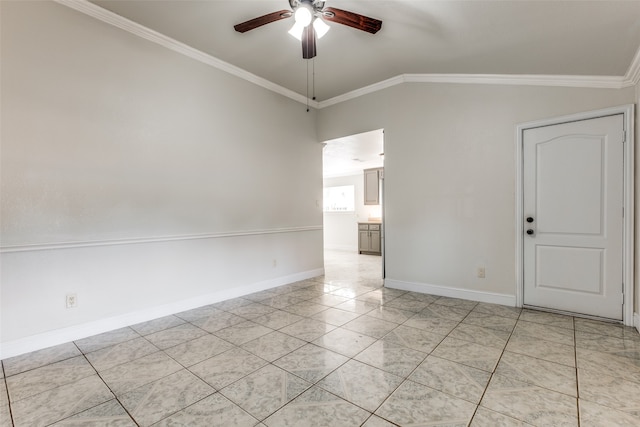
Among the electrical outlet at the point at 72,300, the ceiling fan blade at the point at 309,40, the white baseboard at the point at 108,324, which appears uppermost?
the ceiling fan blade at the point at 309,40

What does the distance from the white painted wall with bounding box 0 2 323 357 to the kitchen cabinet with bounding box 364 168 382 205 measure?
14.3 feet

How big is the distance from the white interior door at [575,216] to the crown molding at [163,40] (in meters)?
3.44

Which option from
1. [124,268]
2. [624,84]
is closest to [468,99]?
[624,84]

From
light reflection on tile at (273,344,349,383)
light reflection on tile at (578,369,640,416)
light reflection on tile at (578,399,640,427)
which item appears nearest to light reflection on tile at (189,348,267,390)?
light reflection on tile at (273,344,349,383)

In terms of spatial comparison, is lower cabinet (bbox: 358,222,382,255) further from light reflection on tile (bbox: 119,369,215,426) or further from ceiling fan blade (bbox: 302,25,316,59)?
light reflection on tile (bbox: 119,369,215,426)

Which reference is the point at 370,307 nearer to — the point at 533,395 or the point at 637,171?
the point at 533,395

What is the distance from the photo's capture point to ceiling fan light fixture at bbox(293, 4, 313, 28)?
2055mm

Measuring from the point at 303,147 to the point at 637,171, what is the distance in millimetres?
3965

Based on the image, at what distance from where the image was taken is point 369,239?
7.72m

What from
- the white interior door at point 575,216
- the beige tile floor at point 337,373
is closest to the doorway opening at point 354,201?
the white interior door at point 575,216

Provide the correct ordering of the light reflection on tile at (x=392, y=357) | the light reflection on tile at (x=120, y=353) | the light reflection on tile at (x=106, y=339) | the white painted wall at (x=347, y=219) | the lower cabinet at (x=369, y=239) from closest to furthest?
the light reflection on tile at (x=392, y=357)
the light reflection on tile at (x=120, y=353)
the light reflection on tile at (x=106, y=339)
the lower cabinet at (x=369, y=239)
the white painted wall at (x=347, y=219)

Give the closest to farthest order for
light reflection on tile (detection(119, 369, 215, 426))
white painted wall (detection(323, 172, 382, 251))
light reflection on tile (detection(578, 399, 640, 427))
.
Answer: light reflection on tile (detection(578, 399, 640, 427))
light reflection on tile (detection(119, 369, 215, 426))
white painted wall (detection(323, 172, 382, 251))

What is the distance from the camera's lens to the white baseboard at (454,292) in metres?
3.37

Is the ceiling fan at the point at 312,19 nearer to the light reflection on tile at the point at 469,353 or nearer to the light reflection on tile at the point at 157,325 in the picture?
the light reflection on tile at the point at 469,353
